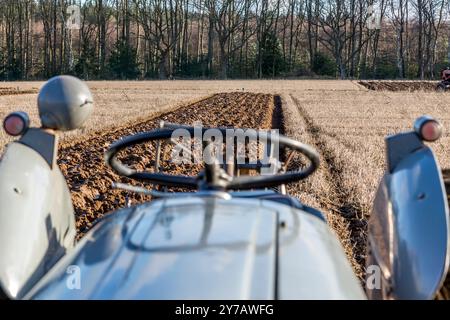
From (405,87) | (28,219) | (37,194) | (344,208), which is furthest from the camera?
(405,87)

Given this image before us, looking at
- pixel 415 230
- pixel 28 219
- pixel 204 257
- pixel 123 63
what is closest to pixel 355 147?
pixel 415 230

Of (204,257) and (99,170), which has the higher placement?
(204,257)

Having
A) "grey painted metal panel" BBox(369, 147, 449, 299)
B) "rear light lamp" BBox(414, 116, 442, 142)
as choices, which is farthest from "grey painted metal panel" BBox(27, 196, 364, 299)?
"rear light lamp" BBox(414, 116, 442, 142)

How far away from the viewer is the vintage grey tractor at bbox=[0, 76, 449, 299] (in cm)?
155

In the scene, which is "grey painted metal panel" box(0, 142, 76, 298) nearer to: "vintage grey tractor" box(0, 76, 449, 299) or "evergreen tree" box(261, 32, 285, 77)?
"vintage grey tractor" box(0, 76, 449, 299)

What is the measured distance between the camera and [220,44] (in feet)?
191

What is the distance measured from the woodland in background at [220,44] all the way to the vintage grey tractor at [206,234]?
172 ft

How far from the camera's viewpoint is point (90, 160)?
804cm

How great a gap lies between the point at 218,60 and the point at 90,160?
55.5m

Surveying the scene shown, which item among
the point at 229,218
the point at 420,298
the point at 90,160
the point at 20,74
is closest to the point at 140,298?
the point at 229,218

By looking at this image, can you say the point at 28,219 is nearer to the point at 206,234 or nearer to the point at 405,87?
the point at 206,234

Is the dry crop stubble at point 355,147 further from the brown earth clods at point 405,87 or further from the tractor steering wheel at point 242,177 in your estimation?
the brown earth clods at point 405,87

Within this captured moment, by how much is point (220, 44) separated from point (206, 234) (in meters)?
57.4

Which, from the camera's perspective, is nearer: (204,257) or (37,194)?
(204,257)
